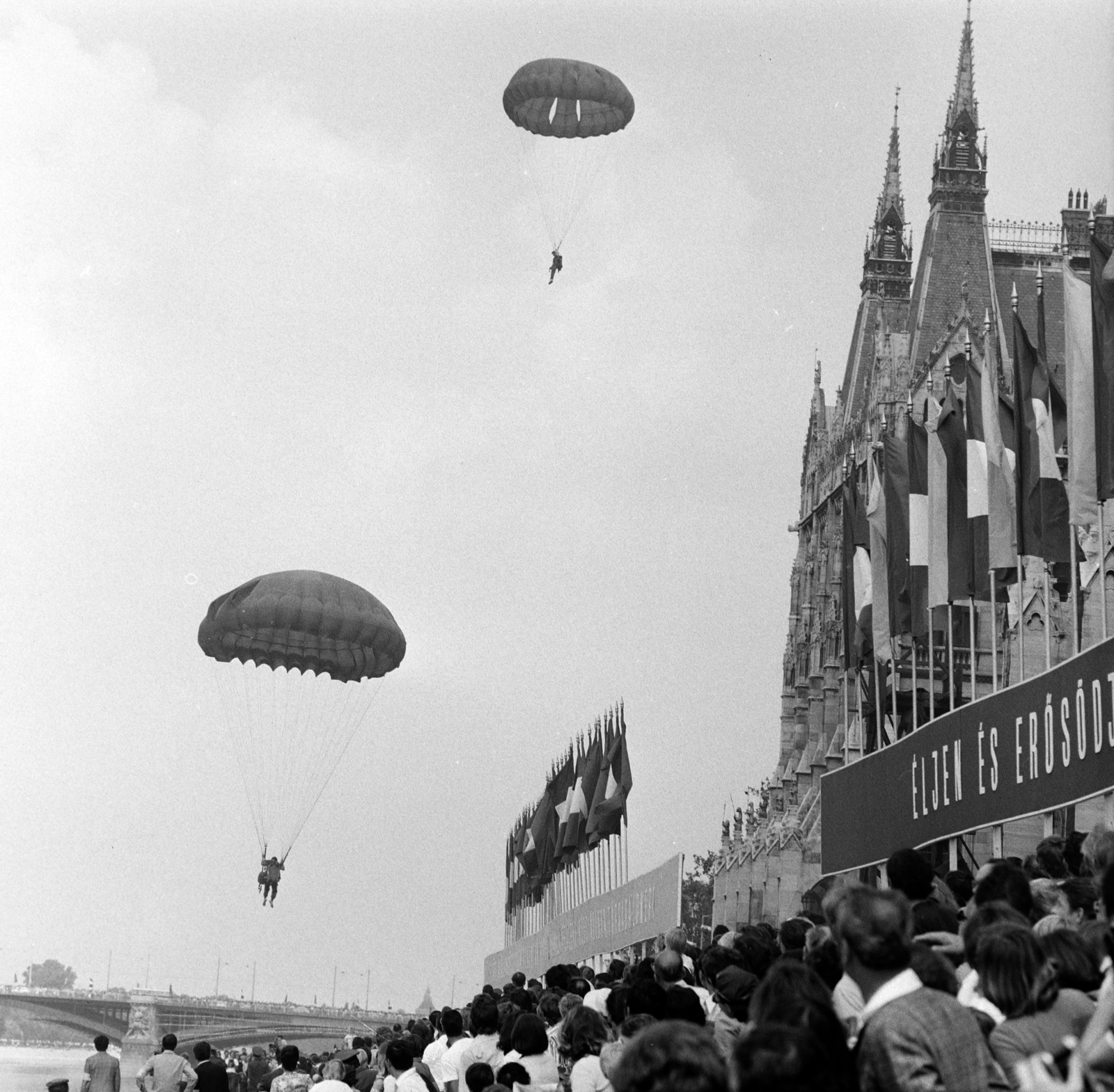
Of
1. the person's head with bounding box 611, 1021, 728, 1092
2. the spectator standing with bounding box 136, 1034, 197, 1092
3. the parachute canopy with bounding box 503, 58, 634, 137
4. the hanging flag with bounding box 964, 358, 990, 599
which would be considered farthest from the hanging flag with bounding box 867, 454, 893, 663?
the person's head with bounding box 611, 1021, 728, 1092

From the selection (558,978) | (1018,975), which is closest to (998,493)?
(558,978)

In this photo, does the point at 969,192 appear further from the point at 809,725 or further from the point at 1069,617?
the point at 1069,617

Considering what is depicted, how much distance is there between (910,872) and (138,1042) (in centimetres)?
6464

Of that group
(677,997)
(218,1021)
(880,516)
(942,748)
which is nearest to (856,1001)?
(677,997)

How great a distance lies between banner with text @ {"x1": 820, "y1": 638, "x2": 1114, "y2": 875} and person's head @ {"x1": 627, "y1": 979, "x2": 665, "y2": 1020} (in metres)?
7.36

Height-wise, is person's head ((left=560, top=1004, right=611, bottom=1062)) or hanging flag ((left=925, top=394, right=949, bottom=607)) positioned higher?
hanging flag ((left=925, top=394, right=949, bottom=607))

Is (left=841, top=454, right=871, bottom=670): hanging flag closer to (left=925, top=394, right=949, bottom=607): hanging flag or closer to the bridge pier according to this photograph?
(left=925, top=394, right=949, bottom=607): hanging flag

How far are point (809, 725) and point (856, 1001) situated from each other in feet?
190

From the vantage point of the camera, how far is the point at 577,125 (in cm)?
4084

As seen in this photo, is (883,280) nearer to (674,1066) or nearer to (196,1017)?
(674,1066)

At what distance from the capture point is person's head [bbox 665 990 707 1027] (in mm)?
9812

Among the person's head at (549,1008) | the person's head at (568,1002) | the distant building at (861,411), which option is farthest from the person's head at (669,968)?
the distant building at (861,411)

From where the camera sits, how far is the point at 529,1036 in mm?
A: 11453

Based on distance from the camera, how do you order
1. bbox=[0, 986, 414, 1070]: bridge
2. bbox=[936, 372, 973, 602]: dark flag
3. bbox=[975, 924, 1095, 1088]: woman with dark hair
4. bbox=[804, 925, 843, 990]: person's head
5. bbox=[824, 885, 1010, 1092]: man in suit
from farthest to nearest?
1. bbox=[0, 986, 414, 1070]: bridge
2. bbox=[936, 372, 973, 602]: dark flag
3. bbox=[804, 925, 843, 990]: person's head
4. bbox=[975, 924, 1095, 1088]: woman with dark hair
5. bbox=[824, 885, 1010, 1092]: man in suit
